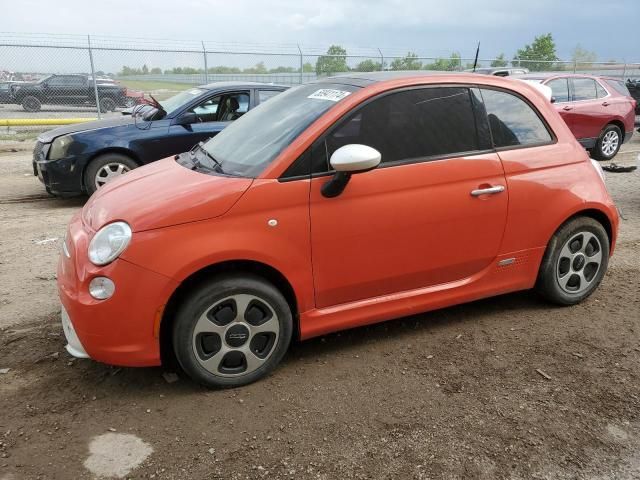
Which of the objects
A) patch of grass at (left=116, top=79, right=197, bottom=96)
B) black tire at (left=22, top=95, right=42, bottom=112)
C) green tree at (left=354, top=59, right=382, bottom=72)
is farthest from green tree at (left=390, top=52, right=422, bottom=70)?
black tire at (left=22, top=95, right=42, bottom=112)

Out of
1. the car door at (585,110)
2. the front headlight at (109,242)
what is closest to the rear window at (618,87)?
the car door at (585,110)

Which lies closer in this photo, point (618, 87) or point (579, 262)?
point (579, 262)

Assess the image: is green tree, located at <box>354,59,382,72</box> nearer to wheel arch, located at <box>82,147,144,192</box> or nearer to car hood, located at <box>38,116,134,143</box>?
car hood, located at <box>38,116,134,143</box>

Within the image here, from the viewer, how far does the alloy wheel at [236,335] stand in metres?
2.95

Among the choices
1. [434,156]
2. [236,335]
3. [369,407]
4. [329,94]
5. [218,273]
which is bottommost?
[369,407]

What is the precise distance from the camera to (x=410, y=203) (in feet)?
10.8

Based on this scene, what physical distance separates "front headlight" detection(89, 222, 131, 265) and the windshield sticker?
56.2 inches

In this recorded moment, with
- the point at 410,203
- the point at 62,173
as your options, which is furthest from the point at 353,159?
the point at 62,173

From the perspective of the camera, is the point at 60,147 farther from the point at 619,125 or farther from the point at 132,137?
the point at 619,125

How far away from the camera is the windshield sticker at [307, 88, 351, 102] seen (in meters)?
3.33

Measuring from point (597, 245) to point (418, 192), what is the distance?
165cm

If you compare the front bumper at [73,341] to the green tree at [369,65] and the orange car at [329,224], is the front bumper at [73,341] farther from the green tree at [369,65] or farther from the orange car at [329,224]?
the green tree at [369,65]

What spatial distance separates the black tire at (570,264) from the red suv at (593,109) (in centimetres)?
693

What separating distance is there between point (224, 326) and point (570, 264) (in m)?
2.55
